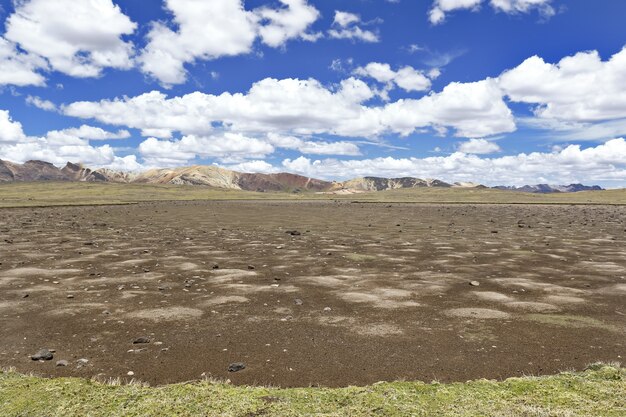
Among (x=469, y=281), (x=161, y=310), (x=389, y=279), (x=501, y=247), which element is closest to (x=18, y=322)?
(x=161, y=310)

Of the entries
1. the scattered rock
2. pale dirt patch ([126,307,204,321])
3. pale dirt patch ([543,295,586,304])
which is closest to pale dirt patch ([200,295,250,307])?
pale dirt patch ([126,307,204,321])

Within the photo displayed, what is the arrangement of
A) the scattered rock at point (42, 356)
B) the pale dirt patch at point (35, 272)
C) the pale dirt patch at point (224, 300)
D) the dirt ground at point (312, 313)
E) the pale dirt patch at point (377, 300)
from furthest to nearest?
the pale dirt patch at point (35, 272)
the pale dirt patch at point (224, 300)
the pale dirt patch at point (377, 300)
the scattered rock at point (42, 356)
the dirt ground at point (312, 313)

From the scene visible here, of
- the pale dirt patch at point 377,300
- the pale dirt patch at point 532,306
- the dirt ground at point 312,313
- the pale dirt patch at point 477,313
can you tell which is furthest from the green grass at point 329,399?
the pale dirt patch at point 377,300

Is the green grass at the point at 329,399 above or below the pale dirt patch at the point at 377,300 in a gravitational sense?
above

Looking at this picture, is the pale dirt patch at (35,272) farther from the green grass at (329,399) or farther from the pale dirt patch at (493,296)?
the pale dirt patch at (493,296)

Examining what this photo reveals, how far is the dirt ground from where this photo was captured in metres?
9.15

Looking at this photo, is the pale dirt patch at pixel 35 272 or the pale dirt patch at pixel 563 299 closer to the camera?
the pale dirt patch at pixel 563 299

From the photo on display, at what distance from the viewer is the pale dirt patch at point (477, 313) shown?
1252 cm

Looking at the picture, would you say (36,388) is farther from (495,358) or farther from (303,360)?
(495,358)

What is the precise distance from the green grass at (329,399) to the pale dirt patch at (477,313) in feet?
16.9

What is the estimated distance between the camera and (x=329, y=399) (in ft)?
21.5

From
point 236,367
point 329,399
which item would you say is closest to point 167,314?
point 236,367

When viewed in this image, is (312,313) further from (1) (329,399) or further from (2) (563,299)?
(2) (563,299)

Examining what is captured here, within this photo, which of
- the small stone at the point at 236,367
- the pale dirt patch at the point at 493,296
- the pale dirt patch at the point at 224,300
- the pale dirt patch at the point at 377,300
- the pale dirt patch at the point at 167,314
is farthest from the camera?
the pale dirt patch at the point at 493,296
